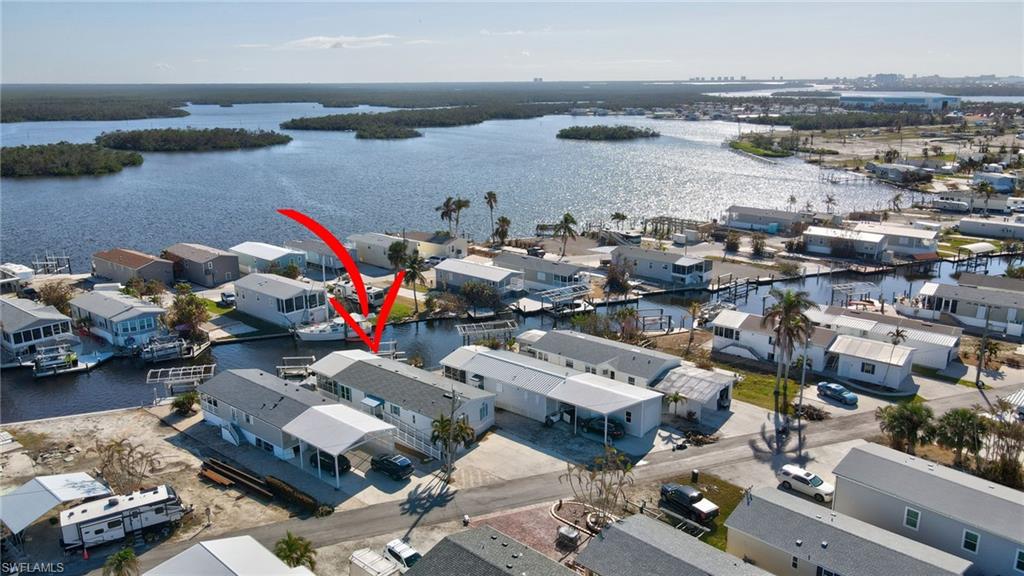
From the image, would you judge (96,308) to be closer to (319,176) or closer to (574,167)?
(319,176)

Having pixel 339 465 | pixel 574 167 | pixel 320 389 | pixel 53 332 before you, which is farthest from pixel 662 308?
pixel 574 167

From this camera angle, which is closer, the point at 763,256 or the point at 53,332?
the point at 53,332

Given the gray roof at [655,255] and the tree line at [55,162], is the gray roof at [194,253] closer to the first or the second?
the gray roof at [655,255]

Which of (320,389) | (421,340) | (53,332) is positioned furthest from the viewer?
(421,340)

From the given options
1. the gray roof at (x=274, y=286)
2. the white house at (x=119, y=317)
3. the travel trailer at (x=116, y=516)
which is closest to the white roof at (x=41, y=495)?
the travel trailer at (x=116, y=516)

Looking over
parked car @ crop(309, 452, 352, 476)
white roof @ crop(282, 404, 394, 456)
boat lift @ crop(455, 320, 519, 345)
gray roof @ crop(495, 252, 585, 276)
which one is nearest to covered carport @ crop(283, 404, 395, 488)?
white roof @ crop(282, 404, 394, 456)

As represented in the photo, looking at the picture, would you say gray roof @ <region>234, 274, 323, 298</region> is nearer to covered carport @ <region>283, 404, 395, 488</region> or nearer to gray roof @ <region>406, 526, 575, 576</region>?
covered carport @ <region>283, 404, 395, 488</region>
